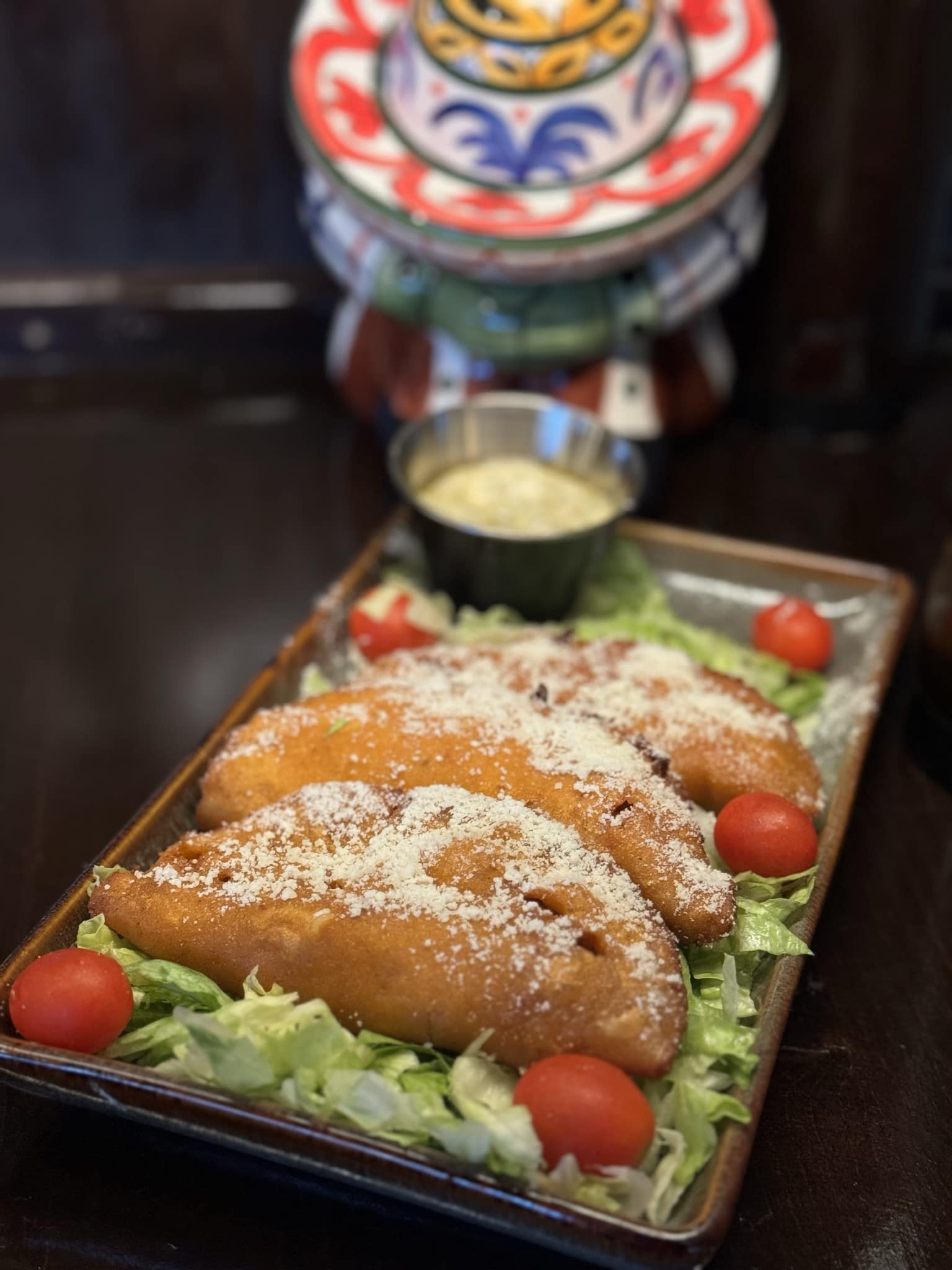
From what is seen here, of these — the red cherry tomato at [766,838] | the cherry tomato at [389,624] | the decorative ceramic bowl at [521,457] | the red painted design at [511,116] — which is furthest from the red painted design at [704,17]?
the red cherry tomato at [766,838]

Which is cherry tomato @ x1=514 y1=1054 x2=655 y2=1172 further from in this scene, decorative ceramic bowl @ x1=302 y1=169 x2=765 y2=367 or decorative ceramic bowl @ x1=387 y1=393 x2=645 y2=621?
decorative ceramic bowl @ x1=302 y1=169 x2=765 y2=367

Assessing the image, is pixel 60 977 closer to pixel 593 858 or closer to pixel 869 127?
pixel 593 858

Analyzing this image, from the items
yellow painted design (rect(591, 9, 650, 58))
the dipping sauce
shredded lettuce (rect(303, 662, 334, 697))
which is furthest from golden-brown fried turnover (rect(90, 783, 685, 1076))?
yellow painted design (rect(591, 9, 650, 58))

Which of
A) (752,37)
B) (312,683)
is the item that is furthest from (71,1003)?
(752,37)

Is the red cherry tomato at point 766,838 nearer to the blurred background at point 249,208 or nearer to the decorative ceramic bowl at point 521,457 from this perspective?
the decorative ceramic bowl at point 521,457

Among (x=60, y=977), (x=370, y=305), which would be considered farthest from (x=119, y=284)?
(x=60, y=977)

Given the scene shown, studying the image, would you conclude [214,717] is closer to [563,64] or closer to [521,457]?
[521,457]
